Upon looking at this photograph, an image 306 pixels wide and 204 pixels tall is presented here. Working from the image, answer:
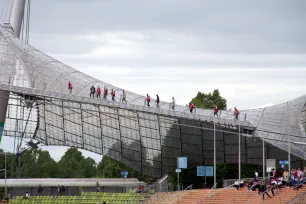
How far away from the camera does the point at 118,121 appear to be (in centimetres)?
8544

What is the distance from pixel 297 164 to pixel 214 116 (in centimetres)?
1101

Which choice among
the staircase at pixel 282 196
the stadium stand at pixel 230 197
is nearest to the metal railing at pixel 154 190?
the stadium stand at pixel 230 197

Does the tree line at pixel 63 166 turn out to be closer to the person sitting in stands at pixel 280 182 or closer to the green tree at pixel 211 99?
the green tree at pixel 211 99

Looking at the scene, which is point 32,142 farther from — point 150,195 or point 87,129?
point 150,195

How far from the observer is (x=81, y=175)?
534ft

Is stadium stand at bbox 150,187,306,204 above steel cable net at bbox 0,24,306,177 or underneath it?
underneath

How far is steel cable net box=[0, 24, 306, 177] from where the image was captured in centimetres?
7238

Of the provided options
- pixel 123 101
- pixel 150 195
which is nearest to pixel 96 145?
pixel 123 101

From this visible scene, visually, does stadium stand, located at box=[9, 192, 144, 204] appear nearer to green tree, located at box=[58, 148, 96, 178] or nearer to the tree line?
the tree line

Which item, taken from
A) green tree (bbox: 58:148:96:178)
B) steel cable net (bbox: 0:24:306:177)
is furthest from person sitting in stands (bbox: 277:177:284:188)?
green tree (bbox: 58:148:96:178)

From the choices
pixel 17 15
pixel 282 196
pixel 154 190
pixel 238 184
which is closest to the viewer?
pixel 282 196

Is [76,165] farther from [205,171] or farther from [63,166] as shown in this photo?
[205,171]

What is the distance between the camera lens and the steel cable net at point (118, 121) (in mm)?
72375

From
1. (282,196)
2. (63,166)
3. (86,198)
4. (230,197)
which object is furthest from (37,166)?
(282,196)
